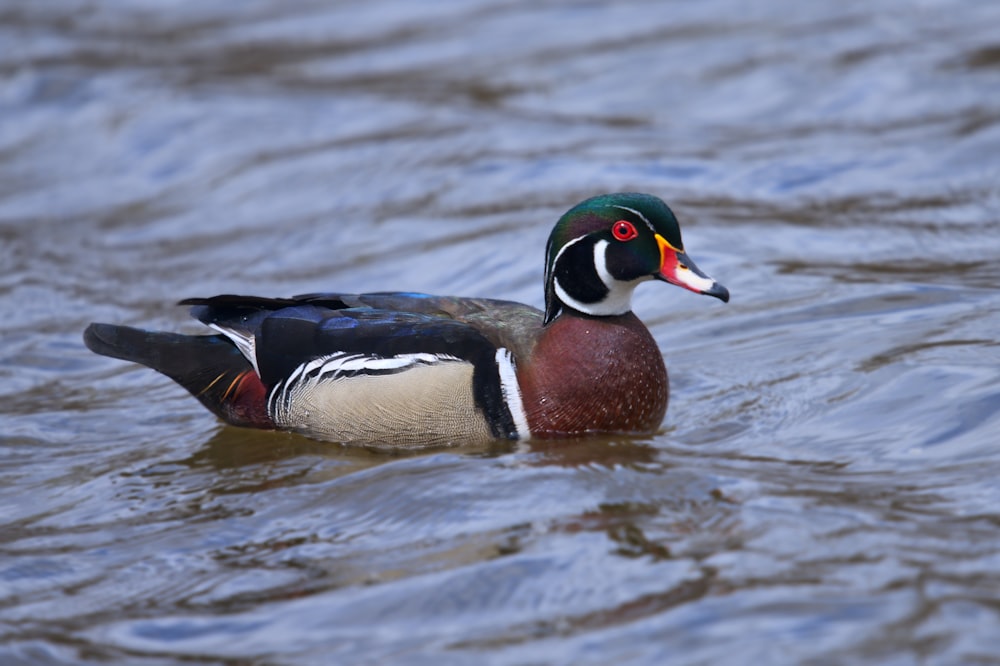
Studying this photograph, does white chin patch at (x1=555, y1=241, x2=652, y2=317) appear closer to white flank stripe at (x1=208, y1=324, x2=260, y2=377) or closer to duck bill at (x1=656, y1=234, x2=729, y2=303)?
duck bill at (x1=656, y1=234, x2=729, y2=303)

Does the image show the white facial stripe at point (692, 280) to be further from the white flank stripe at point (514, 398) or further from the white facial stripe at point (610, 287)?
the white flank stripe at point (514, 398)

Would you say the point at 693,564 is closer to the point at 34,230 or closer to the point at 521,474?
the point at 521,474

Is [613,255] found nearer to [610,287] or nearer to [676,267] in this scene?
[610,287]

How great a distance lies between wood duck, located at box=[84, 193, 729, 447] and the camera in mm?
6629

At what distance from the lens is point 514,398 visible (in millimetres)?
6633

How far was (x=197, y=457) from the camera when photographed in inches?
280

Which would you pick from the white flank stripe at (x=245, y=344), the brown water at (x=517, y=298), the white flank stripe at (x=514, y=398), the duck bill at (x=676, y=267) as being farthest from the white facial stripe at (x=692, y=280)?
the white flank stripe at (x=245, y=344)

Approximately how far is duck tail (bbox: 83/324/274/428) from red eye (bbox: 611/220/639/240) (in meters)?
Result: 1.91

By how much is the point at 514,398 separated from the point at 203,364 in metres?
1.69

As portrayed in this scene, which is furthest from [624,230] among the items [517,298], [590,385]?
[517,298]

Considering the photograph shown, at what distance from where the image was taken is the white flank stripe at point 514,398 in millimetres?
6629

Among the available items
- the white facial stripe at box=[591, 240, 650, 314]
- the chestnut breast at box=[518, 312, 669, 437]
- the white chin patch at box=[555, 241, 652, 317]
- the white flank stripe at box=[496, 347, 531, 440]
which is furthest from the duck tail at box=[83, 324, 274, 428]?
the white facial stripe at box=[591, 240, 650, 314]

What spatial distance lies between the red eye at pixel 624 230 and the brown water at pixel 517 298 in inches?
37.5

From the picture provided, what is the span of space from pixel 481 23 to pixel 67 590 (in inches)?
431
